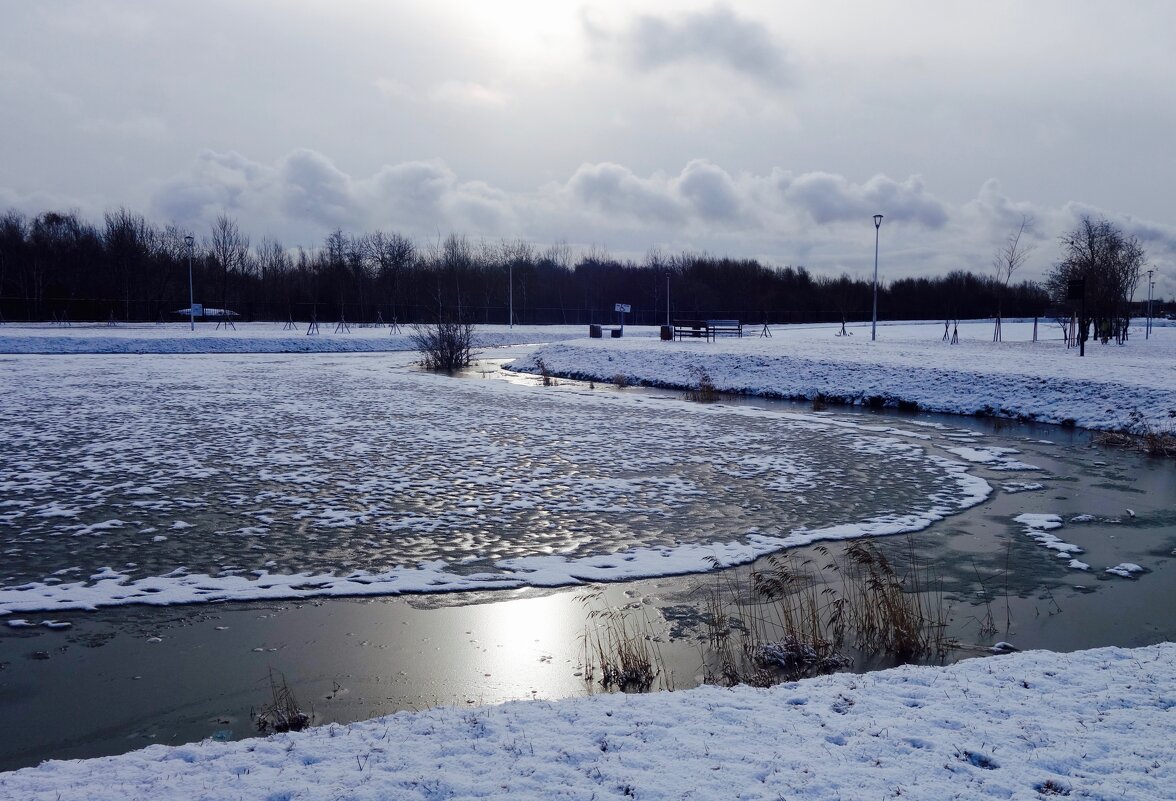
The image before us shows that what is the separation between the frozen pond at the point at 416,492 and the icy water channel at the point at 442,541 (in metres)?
0.05

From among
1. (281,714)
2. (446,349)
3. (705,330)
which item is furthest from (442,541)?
(705,330)

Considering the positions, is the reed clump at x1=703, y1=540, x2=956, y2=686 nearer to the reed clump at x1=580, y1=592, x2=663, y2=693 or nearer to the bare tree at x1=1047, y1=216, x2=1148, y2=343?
the reed clump at x1=580, y1=592, x2=663, y2=693

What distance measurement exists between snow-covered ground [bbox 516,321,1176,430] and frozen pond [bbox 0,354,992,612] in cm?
402

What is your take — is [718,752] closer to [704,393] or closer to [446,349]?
[704,393]

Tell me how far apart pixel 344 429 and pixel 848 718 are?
12726mm

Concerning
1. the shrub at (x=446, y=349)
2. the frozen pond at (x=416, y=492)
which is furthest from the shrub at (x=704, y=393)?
the shrub at (x=446, y=349)

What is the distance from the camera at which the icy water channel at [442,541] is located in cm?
549

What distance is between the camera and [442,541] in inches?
332

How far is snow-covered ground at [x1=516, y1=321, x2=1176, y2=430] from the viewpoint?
18828 millimetres

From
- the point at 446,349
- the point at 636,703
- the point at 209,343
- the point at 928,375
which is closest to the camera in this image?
the point at 636,703

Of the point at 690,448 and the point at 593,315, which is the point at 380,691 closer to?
the point at 690,448

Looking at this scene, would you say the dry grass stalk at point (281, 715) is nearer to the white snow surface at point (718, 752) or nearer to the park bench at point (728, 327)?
the white snow surface at point (718, 752)

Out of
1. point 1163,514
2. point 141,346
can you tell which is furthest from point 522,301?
point 1163,514

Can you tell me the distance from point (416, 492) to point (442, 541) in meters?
2.22
